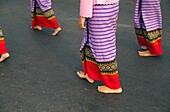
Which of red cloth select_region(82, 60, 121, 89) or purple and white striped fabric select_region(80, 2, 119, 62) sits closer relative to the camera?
purple and white striped fabric select_region(80, 2, 119, 62)

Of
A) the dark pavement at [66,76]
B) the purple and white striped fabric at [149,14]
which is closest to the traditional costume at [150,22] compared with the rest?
the purple and white striped fabric at [149,14]

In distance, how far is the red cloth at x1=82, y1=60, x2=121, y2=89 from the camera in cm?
295

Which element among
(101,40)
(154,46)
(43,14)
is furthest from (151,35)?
(43,14)

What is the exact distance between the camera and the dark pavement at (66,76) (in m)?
2.83

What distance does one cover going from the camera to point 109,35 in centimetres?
279

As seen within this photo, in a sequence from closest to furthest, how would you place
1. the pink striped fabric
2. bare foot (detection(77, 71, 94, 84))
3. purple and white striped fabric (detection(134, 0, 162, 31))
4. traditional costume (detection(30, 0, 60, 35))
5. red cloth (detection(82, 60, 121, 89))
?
the pink striped fabric
red cloth (detection(82, 60, 121, 89))
bare foot (detection(77, 71, 94, 84))
purple and white striped fabric (detection(134, 0, 162, 31))
traditional costume (detection(30, 0, 60, 35))

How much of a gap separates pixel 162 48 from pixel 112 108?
194 centimetres

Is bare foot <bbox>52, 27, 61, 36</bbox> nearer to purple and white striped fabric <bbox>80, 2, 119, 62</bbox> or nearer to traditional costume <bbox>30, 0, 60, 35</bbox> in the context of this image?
traditional costume <bbox>30, 0, 60, 35</bbox>

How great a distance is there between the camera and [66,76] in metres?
3.41

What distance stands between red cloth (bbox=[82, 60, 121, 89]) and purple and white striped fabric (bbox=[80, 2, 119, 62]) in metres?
0.19

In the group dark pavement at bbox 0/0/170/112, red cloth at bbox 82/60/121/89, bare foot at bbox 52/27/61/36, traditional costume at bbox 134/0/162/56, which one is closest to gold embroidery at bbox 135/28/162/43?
traditional costume at bbox 134/0/162/56

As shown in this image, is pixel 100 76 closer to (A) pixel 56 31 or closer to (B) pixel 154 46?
(B) pixel 154 46

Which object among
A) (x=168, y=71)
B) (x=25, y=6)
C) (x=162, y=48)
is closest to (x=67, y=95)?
(x=168, y=71)

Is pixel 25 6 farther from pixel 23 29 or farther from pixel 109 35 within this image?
pixel 109 35
